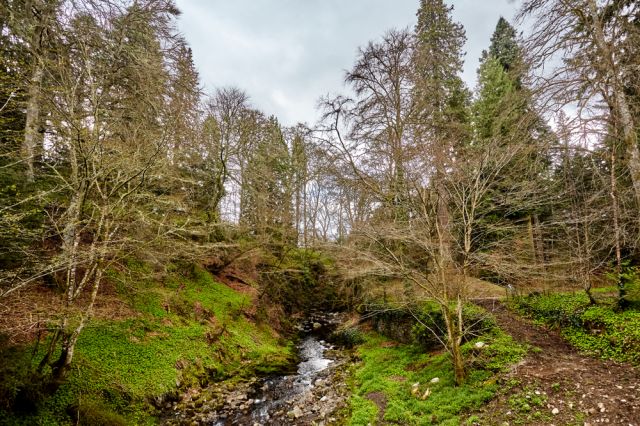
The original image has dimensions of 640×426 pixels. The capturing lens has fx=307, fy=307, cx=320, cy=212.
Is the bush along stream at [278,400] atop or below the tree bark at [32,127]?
below

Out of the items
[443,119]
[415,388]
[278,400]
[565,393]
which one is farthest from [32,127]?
[443,119]

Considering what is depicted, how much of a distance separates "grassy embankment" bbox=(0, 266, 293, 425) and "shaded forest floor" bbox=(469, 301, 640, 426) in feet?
24.1

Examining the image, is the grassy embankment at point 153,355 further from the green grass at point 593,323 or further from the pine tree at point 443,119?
the green grass at point 593,323

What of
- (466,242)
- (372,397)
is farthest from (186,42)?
(372,397)

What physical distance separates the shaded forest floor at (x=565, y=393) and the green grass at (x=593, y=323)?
0.40 meters

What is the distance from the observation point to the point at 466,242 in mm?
7145

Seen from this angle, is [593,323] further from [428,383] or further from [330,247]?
[330,247]

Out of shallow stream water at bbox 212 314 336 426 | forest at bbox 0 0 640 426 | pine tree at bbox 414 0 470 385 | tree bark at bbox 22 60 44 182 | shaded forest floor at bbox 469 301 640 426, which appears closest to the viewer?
shaded forest floor at bbox 469 301 640 426

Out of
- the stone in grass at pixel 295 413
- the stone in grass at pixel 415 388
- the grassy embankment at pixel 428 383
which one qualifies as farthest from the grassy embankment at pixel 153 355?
the stone in grass at pixel 415 388

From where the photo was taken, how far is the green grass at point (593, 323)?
6.63 metres

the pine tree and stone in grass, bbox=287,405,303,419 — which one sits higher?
the pine tree

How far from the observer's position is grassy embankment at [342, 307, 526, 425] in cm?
632

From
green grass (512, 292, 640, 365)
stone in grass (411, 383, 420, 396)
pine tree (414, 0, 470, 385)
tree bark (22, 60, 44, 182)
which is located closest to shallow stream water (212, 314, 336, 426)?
stone in grass (411, 383, 420, 396)

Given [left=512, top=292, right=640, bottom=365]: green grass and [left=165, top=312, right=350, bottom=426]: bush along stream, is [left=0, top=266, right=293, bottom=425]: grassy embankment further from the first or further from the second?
[left=512, top=292, right=640, bottom=365]: green grass
